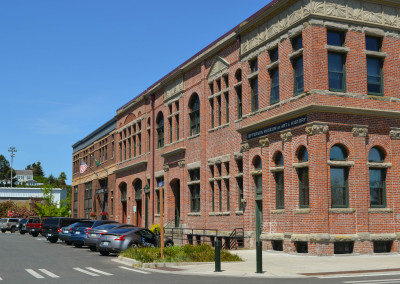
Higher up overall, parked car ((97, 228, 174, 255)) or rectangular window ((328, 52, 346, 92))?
rectangular window ((328, 52, 346, 92))

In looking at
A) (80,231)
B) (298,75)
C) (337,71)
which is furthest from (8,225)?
(337,71)

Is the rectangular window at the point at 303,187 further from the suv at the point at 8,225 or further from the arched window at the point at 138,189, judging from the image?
the suv at the point at 8,225

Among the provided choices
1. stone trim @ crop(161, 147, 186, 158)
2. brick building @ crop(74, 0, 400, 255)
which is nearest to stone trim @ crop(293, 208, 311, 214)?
brick building @ crop(74, 0, 400, 255)

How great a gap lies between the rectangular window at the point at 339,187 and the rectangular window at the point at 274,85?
5.13 m

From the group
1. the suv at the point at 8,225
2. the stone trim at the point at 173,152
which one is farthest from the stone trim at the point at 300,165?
the suv at the point at 8,225

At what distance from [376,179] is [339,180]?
7.32 ft

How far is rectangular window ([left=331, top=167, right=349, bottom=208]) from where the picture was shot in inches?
947

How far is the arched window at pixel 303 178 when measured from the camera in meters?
24.4

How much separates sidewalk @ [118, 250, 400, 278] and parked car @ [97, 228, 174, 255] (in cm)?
484

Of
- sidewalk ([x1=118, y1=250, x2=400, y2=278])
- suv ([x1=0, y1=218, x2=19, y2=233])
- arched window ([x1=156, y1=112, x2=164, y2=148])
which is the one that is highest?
arched window ([x1=156, y1=112, x2=164, y2=148])

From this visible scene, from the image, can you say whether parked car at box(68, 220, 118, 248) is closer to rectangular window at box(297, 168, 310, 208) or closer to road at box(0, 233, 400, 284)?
road at box(0, 233, 400, 284)

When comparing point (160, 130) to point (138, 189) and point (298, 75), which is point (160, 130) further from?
point (298, 75)

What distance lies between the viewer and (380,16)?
85.4 ft

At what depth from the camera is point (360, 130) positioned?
2462cm
